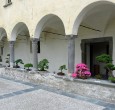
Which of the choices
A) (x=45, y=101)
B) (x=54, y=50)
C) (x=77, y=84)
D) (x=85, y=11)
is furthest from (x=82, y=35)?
(x=45, y=101)

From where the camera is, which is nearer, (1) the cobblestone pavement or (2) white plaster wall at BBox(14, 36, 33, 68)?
(1) the cobblestone pavement

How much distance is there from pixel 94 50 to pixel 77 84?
18.0ft

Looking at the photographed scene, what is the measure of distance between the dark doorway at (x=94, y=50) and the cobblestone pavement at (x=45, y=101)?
132 inches

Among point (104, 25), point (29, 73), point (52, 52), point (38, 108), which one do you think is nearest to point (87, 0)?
point (104, 25)

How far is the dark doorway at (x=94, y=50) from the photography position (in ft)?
32.9

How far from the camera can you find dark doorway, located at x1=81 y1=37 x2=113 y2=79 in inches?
395

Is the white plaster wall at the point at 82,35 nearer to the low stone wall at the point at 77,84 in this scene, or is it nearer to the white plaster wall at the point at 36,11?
the white plaster wall at the point at 36,11

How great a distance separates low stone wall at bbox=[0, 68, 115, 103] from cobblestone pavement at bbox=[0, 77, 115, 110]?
0.20 meters

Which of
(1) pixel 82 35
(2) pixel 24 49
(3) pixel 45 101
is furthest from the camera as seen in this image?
(2) pixel 24 49

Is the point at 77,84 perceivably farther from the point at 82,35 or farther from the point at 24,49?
the point at 24,49

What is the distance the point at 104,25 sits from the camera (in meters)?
9.68

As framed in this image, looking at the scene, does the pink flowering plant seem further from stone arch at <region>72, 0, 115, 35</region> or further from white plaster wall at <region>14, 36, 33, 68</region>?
white plaster wall at <region>14, 36, 33, 68</region>

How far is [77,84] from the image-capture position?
7633 mm

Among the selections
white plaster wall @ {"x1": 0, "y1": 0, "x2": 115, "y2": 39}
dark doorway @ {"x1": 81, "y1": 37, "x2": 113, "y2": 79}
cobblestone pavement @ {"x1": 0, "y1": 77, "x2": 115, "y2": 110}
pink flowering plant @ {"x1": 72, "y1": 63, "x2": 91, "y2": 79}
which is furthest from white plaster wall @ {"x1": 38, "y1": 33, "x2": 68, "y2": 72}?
pink flowering plant @ {"x1": 72, "y1": 63, "x2": 91, "y2": 79}
